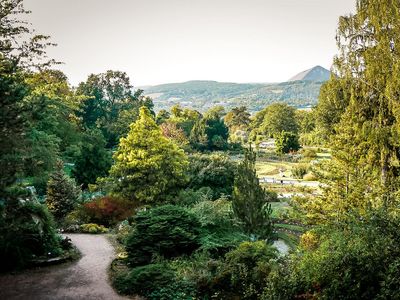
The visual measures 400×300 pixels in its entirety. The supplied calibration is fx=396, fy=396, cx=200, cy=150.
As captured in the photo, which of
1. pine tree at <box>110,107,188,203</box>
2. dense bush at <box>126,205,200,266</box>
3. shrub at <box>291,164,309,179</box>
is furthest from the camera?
shrub at <box>291,164,309,179</box>

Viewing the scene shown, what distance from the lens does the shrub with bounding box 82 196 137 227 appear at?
19297mm

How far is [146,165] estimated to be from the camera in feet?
66.9

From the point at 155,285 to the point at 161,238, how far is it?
2.14 m

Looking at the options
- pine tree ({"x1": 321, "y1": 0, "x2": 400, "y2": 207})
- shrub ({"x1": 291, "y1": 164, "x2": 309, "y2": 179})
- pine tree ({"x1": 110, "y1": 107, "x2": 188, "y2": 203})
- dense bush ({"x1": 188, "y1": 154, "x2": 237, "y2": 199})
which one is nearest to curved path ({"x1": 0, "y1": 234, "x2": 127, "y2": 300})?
pine tree ({"x1": 110, "y1": 107, "x2": 188, "y2": 203})

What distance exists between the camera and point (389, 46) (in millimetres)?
17297

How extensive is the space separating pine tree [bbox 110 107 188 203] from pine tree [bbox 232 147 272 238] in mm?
6683

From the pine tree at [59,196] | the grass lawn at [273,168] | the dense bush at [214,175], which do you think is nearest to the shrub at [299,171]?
the grass lawn at [273,168]

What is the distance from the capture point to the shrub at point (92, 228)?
58.3 ft

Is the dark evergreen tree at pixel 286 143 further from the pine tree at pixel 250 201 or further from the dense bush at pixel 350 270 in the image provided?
the dense bush at pixel 350 270

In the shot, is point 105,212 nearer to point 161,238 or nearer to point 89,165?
point 161,238

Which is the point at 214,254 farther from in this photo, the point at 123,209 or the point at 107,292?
the point at 123,209

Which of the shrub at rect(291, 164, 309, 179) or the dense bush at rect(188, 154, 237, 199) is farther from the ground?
the dense bush at rect(188, 154, 237, 199)

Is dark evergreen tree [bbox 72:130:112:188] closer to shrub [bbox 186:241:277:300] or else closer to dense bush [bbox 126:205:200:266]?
dense bush [bbox 126:205:200:266]

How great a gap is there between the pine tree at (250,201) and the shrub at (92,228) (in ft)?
22.3
